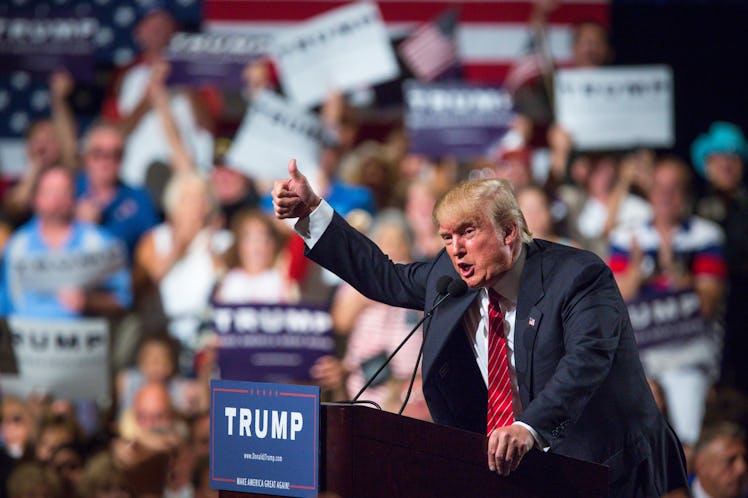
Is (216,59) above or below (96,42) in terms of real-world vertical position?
below

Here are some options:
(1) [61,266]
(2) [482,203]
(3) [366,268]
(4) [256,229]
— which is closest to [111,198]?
(1) [61,266]

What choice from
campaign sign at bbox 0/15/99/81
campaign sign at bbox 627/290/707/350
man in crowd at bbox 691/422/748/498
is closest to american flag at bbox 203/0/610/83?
campaign sign at bbox 0/15/99/81

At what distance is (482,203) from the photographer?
2.73 metres

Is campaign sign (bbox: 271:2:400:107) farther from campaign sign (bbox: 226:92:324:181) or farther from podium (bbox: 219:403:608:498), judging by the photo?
podium (bbox: 219:403:608:498)

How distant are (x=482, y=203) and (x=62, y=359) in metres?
4.47

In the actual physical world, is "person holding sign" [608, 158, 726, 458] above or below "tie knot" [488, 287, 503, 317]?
below

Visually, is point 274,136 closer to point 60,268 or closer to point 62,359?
point 60,268

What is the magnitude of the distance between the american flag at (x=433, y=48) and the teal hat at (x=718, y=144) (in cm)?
154

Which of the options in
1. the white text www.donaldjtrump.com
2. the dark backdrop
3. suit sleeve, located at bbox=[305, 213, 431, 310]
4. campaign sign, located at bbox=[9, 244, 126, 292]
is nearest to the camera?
the white text www.donaldjtrump.com

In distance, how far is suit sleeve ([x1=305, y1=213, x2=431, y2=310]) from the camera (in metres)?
3.00

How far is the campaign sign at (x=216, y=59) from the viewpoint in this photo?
23.7 feet

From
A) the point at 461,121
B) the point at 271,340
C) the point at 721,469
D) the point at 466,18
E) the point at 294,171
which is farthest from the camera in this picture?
the point at 466,18

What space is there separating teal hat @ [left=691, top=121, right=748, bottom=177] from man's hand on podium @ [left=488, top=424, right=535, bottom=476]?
4.91 metres

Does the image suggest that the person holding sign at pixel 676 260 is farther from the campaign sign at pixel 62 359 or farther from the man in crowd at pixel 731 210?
the campaign sign at pixel 62 359
